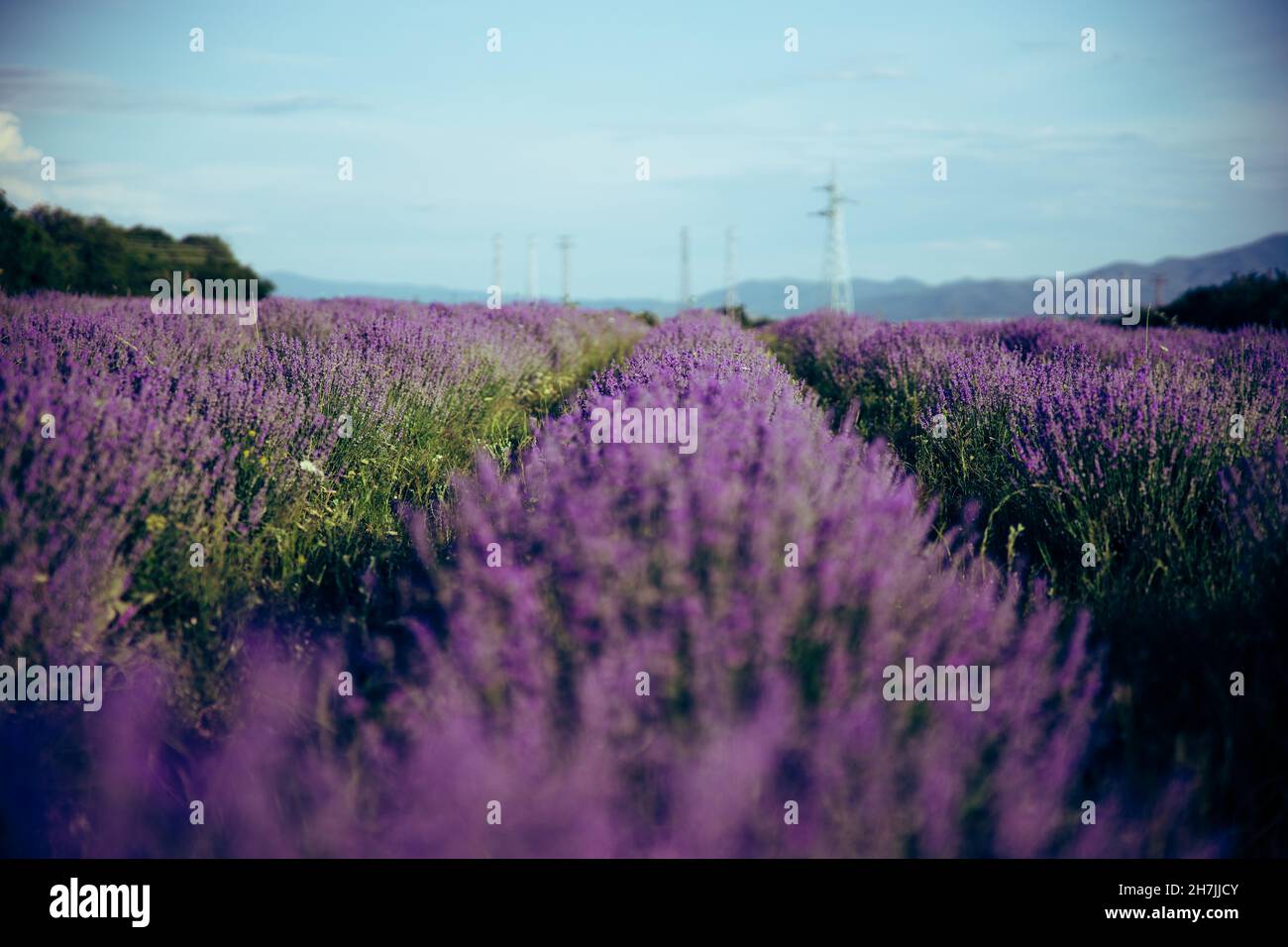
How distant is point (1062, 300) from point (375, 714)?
17.6 ft

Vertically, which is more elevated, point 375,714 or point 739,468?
point 739,468

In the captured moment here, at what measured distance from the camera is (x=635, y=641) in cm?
177

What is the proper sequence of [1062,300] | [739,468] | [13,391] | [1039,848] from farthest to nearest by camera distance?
[1062,300] → [13,391] → [739,468] → [1039,848]

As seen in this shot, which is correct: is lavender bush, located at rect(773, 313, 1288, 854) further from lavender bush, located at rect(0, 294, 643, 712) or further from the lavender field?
lavender bush, located at rect(0, 294, 643, 712)

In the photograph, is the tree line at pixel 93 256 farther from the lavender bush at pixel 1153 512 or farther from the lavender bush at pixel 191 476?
the lavender bush at pixel 1153 512

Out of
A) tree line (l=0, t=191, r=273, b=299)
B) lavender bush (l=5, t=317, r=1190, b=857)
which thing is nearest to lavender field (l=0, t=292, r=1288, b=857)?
lavender bush (l=5, t=317, r=1190, b=857)

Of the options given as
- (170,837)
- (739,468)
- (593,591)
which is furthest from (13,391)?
(739,468)

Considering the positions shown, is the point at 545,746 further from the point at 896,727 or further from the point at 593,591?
the point at 896,727

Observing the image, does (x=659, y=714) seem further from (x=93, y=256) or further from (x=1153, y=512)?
(x=93, y=256)

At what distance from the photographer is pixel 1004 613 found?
2055 millimetres

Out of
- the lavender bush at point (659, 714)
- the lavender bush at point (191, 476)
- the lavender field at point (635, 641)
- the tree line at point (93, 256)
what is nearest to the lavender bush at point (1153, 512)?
the lavender field at point (635, 641)

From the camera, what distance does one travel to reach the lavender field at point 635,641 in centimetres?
151

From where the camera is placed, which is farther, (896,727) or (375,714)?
(375,714)
